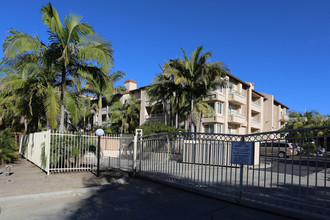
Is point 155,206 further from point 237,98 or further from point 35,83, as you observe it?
point 237,98

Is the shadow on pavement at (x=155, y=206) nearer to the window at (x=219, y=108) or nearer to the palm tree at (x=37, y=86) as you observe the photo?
the palm tree at (x=37, y=86)

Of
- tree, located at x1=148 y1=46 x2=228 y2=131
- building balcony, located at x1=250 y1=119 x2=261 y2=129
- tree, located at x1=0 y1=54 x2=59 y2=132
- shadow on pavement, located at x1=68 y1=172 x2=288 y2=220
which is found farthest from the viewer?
building balcony, located at x1=250 y1=119 x2=261 y2=129

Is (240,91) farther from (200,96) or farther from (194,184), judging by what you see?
(194,184)

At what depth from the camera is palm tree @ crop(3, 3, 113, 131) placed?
991 cm

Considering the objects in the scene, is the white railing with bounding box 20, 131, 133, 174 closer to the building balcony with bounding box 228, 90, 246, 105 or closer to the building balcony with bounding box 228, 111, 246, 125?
the building balcony with bounding box 228, 111, 246, 125

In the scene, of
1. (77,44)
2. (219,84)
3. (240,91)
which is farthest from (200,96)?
(77,44)

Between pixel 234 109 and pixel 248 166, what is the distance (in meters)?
29.2

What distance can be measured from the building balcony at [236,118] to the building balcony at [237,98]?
4.81ft

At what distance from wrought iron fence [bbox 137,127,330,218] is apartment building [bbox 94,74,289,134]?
16.1 m

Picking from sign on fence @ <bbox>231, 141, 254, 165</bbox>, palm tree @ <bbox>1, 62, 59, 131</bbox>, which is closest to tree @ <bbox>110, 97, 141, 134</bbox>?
palm tree @ <bbox>1, 62, 59, 131</bbox>

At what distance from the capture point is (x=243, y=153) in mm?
5637

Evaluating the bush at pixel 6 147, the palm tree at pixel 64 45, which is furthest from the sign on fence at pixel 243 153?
the bush at pixel 6 147

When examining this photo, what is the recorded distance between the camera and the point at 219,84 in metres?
21.8

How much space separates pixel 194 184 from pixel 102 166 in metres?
5.99
